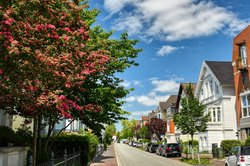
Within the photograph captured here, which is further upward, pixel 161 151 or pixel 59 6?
pixel 59 6

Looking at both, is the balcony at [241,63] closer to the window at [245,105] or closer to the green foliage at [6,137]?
the window at [245,105]

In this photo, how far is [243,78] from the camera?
108ft

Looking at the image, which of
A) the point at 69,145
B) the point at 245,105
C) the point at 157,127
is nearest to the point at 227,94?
the point at 245,105

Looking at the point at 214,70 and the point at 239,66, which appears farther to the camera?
the point at 214,70

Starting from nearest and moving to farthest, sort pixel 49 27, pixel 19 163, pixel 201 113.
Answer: pixel 49 27 → pixel 19 163 → pixel 201 113

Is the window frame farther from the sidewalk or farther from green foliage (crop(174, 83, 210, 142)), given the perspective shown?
the sidewalk

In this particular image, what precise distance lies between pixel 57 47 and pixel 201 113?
855 inches

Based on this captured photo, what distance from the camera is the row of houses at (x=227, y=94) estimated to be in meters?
32.1

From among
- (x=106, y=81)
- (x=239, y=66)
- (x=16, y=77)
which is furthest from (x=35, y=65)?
(x=239, y=66)

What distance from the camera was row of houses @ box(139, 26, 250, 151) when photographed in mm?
32094

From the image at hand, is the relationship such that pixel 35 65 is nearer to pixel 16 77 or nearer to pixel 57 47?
pixel 16 77

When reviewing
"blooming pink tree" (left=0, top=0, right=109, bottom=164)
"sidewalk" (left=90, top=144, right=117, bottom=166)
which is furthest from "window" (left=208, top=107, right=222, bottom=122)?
"blooming pink tree" (left=0, top=0, right=109, bottom=164)

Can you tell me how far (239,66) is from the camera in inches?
1287

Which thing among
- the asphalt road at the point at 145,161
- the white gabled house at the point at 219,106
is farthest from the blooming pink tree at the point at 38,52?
the white gabled house at the point at 219,106
